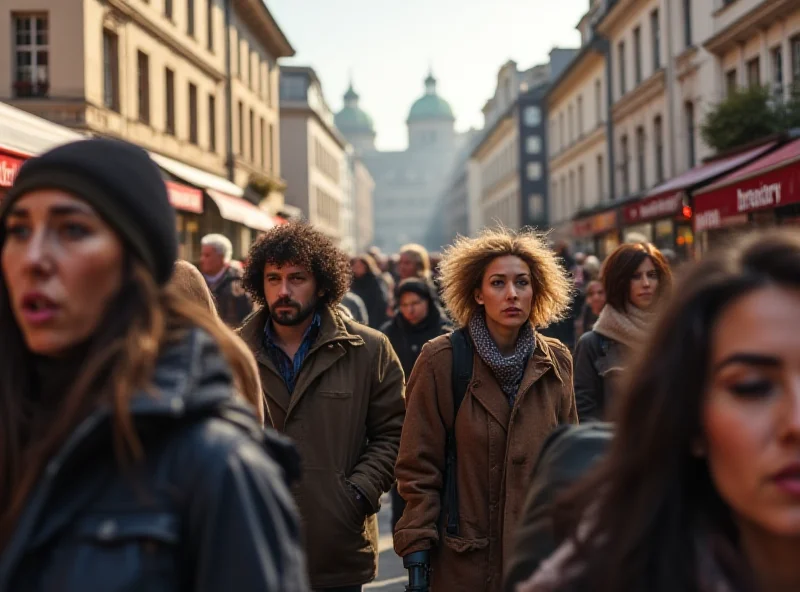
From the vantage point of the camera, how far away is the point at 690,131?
31.0 metres

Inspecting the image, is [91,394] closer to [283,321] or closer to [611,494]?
[611,494]

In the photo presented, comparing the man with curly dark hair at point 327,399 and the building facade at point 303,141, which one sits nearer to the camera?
the man with curly dark hair at point 327,399

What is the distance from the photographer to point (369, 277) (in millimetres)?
13148

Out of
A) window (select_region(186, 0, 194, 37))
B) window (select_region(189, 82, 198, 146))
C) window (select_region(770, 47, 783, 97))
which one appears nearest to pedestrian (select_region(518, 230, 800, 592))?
window (select_region(770, 47, 783, 97))

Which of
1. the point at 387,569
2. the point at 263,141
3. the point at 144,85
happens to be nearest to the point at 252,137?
the point at 263,141

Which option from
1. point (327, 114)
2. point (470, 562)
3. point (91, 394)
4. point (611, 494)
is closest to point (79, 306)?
point (91, 394)

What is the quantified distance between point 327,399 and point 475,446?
691 millimetres

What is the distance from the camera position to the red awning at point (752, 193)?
37.3ft

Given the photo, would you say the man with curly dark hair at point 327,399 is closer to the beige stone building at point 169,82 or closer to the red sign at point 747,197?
the red sign at point 747,197

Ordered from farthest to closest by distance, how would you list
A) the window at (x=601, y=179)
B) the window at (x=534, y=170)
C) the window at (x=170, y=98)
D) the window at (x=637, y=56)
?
the window at (x=534, y=170) < the window at (x=601, y=179) < the window at (x=637, y=56) < the window at (x=170, y=98)

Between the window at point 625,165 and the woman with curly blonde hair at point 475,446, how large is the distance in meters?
34.6

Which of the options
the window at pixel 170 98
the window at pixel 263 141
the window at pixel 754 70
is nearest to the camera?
the window at pixel 754 70

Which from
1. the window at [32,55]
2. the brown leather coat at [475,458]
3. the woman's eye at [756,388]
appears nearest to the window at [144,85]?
the window at [32,55]

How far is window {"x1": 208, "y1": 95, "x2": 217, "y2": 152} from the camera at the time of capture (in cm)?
3456
